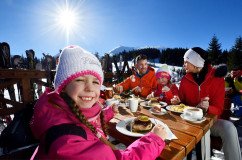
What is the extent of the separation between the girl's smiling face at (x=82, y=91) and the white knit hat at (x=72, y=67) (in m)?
0.04

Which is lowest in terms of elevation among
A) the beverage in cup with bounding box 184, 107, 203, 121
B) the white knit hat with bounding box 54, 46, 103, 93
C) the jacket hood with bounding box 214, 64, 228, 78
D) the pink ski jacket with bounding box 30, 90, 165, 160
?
the beverage in cup with bounding box 184, 107, 203, 121

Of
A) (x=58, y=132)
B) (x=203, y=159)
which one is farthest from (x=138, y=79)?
(x=58, y=132)

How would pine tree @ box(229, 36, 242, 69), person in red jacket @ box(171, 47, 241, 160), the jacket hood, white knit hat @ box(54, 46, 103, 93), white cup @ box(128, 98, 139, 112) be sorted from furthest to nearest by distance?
pine tree @ box(229, 36, 242, 69) → the jacket hood → person in red jacket @ box(171, 47, 241, 160) → white cup @ box(128, 98, 139, 112) → white knit hat @ box(54, 46, 103, 93)

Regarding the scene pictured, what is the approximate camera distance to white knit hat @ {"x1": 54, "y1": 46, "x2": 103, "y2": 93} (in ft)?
4.48

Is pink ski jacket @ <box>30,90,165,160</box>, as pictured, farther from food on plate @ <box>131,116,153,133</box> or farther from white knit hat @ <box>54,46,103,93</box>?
food on plate @ <box>131,116,153,133</box>

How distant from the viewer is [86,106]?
56.2 inches

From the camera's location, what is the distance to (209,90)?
10.4 ft

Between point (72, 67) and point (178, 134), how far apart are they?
1.13m

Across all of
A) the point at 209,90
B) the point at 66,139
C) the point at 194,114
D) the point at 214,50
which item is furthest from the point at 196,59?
the point at 214,50

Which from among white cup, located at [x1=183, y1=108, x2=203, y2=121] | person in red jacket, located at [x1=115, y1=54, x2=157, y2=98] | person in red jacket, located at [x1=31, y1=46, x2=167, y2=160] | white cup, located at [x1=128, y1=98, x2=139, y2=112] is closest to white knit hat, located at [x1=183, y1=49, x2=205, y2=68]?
white cup, located at [x1=183, y1=108, x2=203, y2=121]

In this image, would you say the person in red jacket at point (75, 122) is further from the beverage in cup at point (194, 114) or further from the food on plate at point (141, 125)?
the beverage in cup at point (194, 114)

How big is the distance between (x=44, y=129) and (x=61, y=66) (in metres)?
0.50

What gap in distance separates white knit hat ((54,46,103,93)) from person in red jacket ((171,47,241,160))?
185 cm

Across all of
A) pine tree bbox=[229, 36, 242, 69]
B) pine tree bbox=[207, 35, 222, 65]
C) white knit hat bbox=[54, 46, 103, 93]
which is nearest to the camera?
white knit hat bbox=[54, 46, 103, 93]
